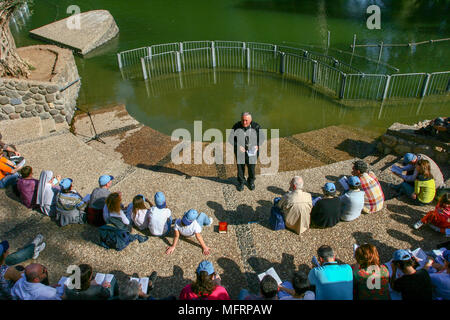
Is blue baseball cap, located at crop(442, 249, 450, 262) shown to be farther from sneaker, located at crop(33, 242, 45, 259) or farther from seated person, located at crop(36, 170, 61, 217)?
seated person, located at crop(36, 170, 61, 217)

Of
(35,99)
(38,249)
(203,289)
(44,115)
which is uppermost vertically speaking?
(35,99)

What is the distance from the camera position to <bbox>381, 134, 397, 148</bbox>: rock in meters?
8.53

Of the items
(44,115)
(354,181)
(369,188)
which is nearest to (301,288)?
(354,181)

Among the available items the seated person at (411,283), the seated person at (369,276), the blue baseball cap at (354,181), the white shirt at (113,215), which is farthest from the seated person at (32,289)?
the blue baseball cap at (354,181)

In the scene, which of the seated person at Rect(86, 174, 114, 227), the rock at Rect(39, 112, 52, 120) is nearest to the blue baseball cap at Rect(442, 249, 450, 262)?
the seated person at Rect(86, 174, 114, 227)

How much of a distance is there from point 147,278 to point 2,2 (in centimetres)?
1014

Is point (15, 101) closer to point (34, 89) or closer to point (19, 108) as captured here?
point (19, 108)

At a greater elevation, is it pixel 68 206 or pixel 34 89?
pixel 34 89

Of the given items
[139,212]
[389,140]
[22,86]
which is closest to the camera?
[139,212]

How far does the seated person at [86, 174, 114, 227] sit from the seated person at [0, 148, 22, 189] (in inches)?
93.1

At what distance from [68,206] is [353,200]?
202 inches

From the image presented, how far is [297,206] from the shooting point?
5.81m

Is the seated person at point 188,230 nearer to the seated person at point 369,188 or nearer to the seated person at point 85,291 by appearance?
the seated person at point 85,291

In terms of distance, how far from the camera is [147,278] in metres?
5.18
